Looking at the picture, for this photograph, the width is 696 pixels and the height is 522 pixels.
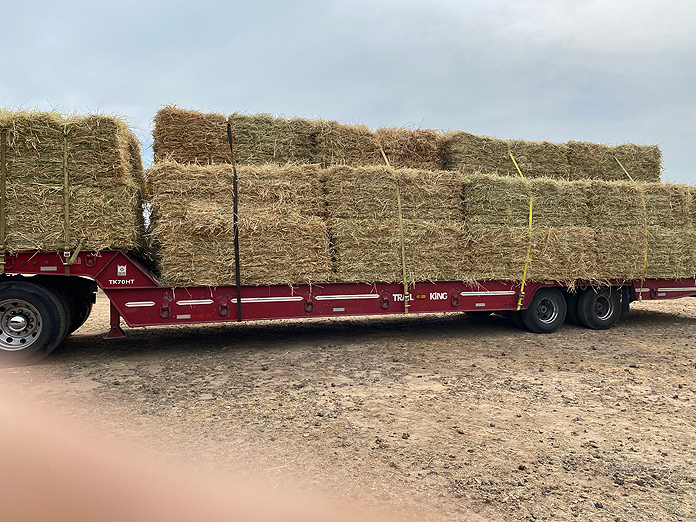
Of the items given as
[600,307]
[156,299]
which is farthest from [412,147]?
[156,299]

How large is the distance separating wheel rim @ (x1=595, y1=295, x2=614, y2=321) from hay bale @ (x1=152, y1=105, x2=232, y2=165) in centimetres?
794

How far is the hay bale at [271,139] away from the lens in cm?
840

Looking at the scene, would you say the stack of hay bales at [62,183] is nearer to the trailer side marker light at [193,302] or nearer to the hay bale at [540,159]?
the trailer side marker light at [193,302]

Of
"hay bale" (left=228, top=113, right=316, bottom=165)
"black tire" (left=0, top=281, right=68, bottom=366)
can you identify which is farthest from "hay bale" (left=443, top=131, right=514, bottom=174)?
"black tire" (left=0, top=281, right=68, bottom=366)

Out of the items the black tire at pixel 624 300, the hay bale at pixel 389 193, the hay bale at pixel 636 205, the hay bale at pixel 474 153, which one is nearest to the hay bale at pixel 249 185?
the hay bale at pixel 389 193

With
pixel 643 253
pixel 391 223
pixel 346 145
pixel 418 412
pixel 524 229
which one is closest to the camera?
pixel 418 412

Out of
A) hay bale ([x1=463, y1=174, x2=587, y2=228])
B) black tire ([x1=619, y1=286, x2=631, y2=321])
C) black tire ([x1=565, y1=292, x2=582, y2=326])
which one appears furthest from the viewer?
black tire ([x1=619, y1=286, x2=631, y2=321])

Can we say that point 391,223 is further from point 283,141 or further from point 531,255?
point 531,255

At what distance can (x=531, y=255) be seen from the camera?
29.8ft

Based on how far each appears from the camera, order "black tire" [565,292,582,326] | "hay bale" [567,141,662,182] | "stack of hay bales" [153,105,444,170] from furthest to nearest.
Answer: "hay bale" [567,141,662,182]
"black tire" [565,292,582,326]
"stack of hay bales" [153,105,444,170]

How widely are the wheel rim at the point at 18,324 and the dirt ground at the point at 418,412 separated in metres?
0.44

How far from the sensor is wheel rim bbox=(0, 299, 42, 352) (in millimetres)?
6809

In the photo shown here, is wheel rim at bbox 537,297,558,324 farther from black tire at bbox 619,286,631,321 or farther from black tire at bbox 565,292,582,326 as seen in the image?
black tire at bbox 619,286,631,321

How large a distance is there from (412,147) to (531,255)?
3065 millimetres
